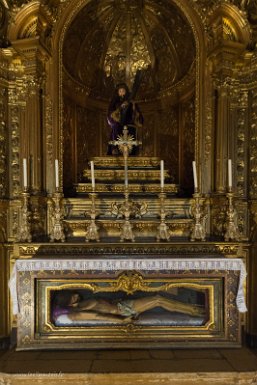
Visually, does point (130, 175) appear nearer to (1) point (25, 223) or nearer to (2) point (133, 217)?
(2) point (133, 217)

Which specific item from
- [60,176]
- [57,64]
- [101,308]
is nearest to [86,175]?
[60,176]

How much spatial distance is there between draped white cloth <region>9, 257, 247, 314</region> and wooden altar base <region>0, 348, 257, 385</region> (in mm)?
633

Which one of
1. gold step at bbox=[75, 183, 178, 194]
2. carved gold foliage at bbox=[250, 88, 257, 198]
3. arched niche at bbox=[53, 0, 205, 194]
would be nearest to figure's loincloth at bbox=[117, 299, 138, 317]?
gold step at bbox=[75, 183, 178, 194]

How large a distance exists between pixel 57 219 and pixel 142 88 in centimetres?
326

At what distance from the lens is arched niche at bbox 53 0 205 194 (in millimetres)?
5305

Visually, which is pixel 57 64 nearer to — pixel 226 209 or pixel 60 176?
pixel 60 176

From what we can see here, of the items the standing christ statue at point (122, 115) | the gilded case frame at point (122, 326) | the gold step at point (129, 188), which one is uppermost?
the standing christ statue at point (122, 115)

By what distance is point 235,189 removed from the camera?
208 inches

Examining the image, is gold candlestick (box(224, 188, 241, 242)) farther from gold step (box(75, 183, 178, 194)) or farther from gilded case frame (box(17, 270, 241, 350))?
Result: gold step (box(75, 183, 178, 194))

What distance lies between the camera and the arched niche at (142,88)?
17.4 feet

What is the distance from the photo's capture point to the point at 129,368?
12.1 feet

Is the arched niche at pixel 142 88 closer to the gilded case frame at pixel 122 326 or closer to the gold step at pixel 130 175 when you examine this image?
the gold step at pixel 130 175

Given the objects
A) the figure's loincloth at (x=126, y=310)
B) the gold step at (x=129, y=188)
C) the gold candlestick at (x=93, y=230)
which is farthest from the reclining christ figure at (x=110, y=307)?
the gold step at (x=129, y=188)

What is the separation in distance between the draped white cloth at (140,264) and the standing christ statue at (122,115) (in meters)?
2.19
